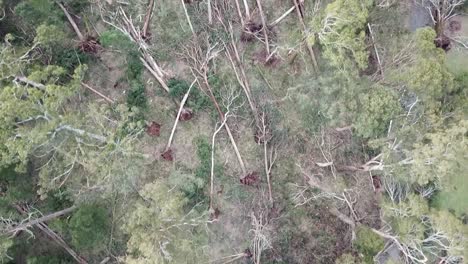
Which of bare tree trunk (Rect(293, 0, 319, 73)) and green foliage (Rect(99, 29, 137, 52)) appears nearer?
green foliage (Rect(99, 29, 137, 52))

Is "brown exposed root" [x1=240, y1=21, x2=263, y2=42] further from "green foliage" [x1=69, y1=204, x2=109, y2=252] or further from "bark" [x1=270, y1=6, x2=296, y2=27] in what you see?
"green foliage" [x1=69, y1=204, x2=109, y2=252]

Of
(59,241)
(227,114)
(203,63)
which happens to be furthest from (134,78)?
(59,241)

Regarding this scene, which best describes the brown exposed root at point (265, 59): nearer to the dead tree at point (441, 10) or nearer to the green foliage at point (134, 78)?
the green foliage at point (134, 78)

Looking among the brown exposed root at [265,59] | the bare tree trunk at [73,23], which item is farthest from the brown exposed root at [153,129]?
the brown exposed root at [265,59]

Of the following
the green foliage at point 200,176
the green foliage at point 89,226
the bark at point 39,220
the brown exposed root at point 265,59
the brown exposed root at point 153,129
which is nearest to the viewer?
the green foliage at point 89,226

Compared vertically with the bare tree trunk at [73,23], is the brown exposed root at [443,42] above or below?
below

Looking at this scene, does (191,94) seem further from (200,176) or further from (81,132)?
(81,132)

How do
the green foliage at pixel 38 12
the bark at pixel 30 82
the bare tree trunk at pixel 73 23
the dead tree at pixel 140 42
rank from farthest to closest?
the dead tree at pixel 140 42, the bare tree trunk at pixel 73 23, the green foliage at pixel 38 12, the bark at pixel 30 82

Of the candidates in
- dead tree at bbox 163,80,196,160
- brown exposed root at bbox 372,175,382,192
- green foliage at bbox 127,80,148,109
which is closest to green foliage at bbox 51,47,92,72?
green foliage at bbox 127,80,148,109
